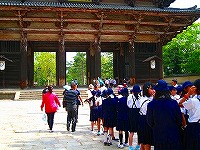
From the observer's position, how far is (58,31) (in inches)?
1017

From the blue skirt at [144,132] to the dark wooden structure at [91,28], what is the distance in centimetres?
1928

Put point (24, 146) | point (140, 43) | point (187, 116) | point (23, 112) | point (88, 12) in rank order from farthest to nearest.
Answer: point (140, 43) → point (88, 12) → point (23, 112) → point (24, 146) → point (187, 116)

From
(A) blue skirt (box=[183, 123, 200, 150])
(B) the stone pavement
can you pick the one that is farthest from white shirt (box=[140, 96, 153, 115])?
(B) the stone pavement

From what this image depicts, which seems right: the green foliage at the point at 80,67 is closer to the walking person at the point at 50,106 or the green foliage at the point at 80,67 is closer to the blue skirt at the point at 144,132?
the walking person at the point at 50,106

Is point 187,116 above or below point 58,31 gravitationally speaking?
below

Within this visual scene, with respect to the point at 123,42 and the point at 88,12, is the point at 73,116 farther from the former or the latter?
the point at 123,42

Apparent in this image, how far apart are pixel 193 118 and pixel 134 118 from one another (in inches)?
95.1

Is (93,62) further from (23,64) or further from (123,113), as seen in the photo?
(123,113)

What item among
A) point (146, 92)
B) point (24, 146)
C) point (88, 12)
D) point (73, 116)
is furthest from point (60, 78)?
point (146, 92)

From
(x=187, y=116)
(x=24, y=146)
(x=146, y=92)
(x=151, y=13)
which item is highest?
(x=151, y=13)

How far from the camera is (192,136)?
15.8 feet

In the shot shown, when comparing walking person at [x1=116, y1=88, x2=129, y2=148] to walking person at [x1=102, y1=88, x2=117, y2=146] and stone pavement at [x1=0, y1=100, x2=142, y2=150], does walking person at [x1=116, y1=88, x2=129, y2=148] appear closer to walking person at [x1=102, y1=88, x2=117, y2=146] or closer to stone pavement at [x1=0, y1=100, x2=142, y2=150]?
walking person at [x1=102, y1=88, x2=117, y2=146]

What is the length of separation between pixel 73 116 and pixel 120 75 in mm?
20693

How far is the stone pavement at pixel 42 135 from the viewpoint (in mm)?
8312
